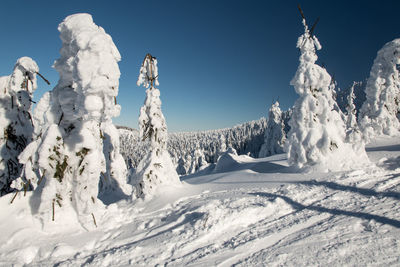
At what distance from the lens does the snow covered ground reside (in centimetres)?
306

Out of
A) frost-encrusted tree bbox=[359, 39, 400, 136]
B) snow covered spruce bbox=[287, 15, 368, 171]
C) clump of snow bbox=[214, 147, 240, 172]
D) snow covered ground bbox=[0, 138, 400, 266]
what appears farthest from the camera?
frost-encrusted tree bbox=[359, 39, 400, 136]

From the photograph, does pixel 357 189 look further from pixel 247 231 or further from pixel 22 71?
pixel 22 71

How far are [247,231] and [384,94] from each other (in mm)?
20670

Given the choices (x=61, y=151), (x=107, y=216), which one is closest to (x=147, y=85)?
(x=61, y=151)

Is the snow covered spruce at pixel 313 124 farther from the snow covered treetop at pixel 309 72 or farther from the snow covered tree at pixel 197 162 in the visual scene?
the snow covered tree at pixel 197 162

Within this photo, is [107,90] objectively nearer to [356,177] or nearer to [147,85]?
[147,85]

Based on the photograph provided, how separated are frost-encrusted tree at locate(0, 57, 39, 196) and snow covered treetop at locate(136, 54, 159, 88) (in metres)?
3.72

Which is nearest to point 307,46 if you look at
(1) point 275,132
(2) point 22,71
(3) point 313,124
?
(3) point 313,124

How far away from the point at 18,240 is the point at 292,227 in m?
6.08

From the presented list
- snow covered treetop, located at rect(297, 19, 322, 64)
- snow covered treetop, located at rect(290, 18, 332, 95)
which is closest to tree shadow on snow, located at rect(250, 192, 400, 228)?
snow covered treetop, located at rect(290, 18, 332, 95)

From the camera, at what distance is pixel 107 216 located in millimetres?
6410

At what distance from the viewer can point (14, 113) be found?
273 inches

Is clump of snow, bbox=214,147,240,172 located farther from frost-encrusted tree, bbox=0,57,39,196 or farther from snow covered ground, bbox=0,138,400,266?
frost-encrusted tree, bbox=0,57,39,196

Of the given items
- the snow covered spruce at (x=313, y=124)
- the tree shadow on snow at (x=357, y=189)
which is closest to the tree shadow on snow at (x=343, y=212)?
the tree shadow on snow at (x=357, y=189)
